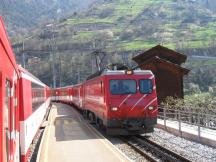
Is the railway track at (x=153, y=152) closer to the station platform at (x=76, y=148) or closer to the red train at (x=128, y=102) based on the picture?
the red train at (x=128, y=102)

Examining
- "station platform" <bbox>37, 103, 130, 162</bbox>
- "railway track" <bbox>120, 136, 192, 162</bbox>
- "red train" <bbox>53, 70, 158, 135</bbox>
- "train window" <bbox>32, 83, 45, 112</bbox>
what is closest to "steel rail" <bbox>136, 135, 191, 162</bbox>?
"railway track" <bbox>120, 136, 192, 162</bbox>

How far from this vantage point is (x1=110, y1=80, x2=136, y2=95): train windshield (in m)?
22.1

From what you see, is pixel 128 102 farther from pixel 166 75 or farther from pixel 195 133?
pixel 166 75

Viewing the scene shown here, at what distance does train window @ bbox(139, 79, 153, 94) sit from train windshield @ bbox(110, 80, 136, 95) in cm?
32

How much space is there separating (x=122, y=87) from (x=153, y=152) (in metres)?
5.49

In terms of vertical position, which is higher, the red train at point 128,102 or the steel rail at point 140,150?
the red train at point 128,102

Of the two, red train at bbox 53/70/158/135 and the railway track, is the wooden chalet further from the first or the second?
the railway track

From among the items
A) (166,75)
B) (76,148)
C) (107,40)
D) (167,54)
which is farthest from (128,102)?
(107,40)

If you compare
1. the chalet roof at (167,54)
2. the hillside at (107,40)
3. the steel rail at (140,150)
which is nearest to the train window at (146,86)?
the steel rail at (140,150)

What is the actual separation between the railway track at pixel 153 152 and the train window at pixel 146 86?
2136 mm

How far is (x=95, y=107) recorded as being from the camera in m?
27.2

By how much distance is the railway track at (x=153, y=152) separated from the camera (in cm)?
1511

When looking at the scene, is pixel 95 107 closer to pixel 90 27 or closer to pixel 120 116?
pixel 120 116

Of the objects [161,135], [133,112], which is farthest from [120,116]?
[161,135]
